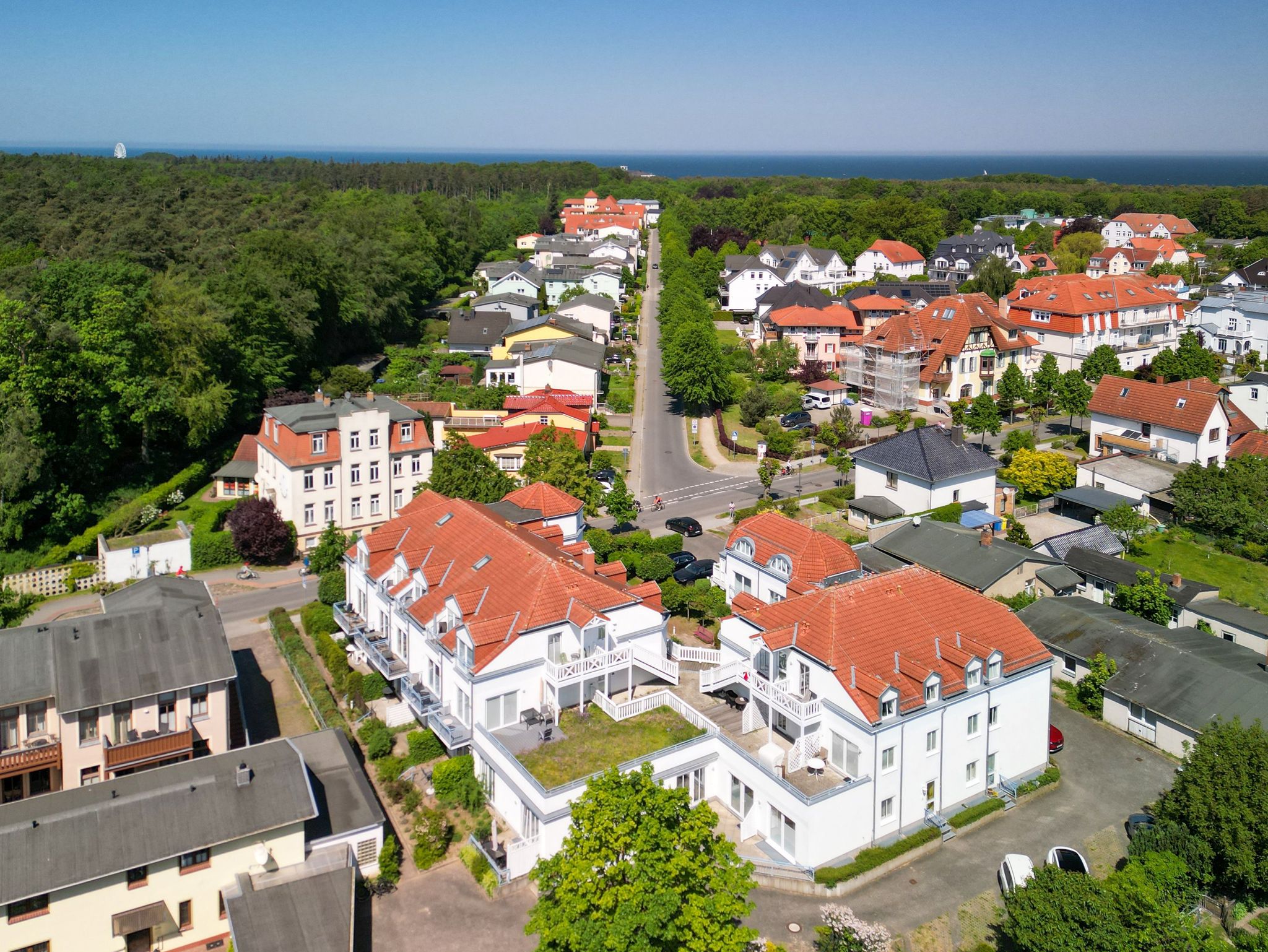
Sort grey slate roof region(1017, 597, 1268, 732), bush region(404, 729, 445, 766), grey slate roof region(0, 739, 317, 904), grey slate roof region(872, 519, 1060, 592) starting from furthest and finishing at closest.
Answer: grey slate roof region(872, 519, 1060, 592)
grey slate roof region(1017, 597, 1268, 732)
bush region(404, 729, 445, 766)
grey slate roof region(0, 739, 317, 904)

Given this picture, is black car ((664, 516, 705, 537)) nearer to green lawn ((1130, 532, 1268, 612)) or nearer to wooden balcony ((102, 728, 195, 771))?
green lawn ((1130, 532, 1268, 612))

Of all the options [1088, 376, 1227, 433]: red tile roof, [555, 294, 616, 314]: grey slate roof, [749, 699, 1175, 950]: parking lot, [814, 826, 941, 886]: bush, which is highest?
[555, 294, 616, 314]: grey slate roof

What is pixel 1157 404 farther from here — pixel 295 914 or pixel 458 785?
pixel 295 914

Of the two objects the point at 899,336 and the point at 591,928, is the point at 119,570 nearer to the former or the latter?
the point at 591,928

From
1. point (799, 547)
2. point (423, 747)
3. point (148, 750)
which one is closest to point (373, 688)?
point (423, 747)

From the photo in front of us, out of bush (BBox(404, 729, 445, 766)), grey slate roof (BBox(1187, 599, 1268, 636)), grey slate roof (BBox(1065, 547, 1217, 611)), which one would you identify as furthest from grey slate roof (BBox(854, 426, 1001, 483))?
bush (BBox(404, 729, 445, 766))

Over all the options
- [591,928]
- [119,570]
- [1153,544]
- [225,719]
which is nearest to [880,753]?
[591,928]

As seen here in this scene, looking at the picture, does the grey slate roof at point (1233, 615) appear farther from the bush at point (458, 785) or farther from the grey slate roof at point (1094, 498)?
the bush at point (458, 785)
